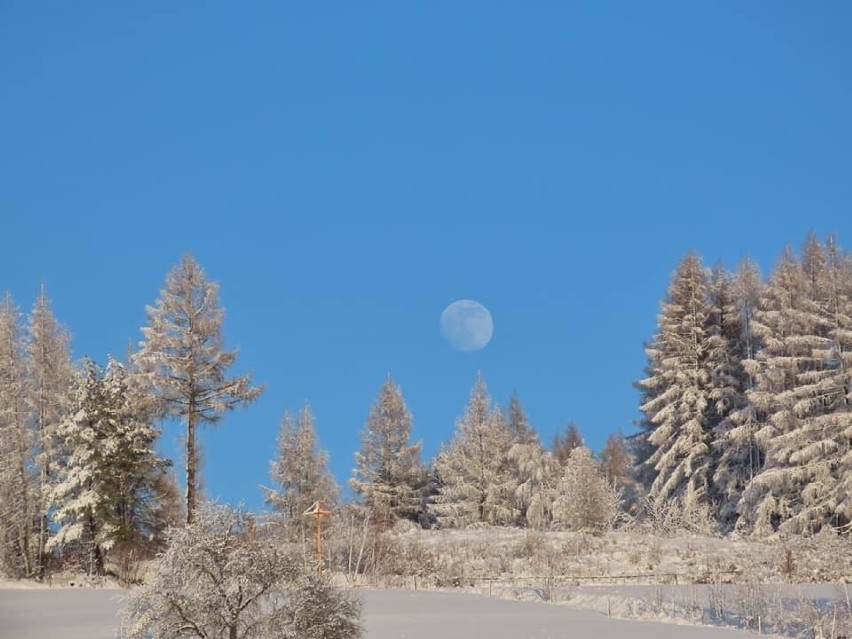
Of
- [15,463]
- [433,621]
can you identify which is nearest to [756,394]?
[433,621]

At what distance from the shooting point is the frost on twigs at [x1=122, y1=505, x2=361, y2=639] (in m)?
9.52

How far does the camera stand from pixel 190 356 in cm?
2928

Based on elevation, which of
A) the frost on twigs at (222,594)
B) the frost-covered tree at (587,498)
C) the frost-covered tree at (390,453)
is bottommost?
the frost on twigs at (222,594)

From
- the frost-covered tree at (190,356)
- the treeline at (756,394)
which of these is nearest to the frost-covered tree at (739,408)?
the treeline at (756,394)

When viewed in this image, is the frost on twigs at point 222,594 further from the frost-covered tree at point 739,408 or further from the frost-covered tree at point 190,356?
the frost-covered tree at point 739,408

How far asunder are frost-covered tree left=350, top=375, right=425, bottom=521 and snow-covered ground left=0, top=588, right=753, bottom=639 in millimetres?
23814

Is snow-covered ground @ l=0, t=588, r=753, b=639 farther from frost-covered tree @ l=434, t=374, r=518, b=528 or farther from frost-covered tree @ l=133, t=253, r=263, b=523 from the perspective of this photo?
frost-covered tree @ l=434, t=374, r=518, b=528

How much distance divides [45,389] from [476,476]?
21.3 metres

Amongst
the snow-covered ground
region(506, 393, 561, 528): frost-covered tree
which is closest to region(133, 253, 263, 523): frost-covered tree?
the snow-covered ground

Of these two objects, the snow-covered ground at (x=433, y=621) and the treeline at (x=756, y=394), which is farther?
the treeline at (x=756, y=394)

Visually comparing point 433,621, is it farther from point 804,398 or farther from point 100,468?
point 804,398

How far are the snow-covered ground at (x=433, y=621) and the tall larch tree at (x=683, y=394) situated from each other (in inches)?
864

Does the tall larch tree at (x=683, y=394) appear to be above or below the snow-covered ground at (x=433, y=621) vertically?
above

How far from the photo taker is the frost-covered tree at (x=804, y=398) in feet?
105
